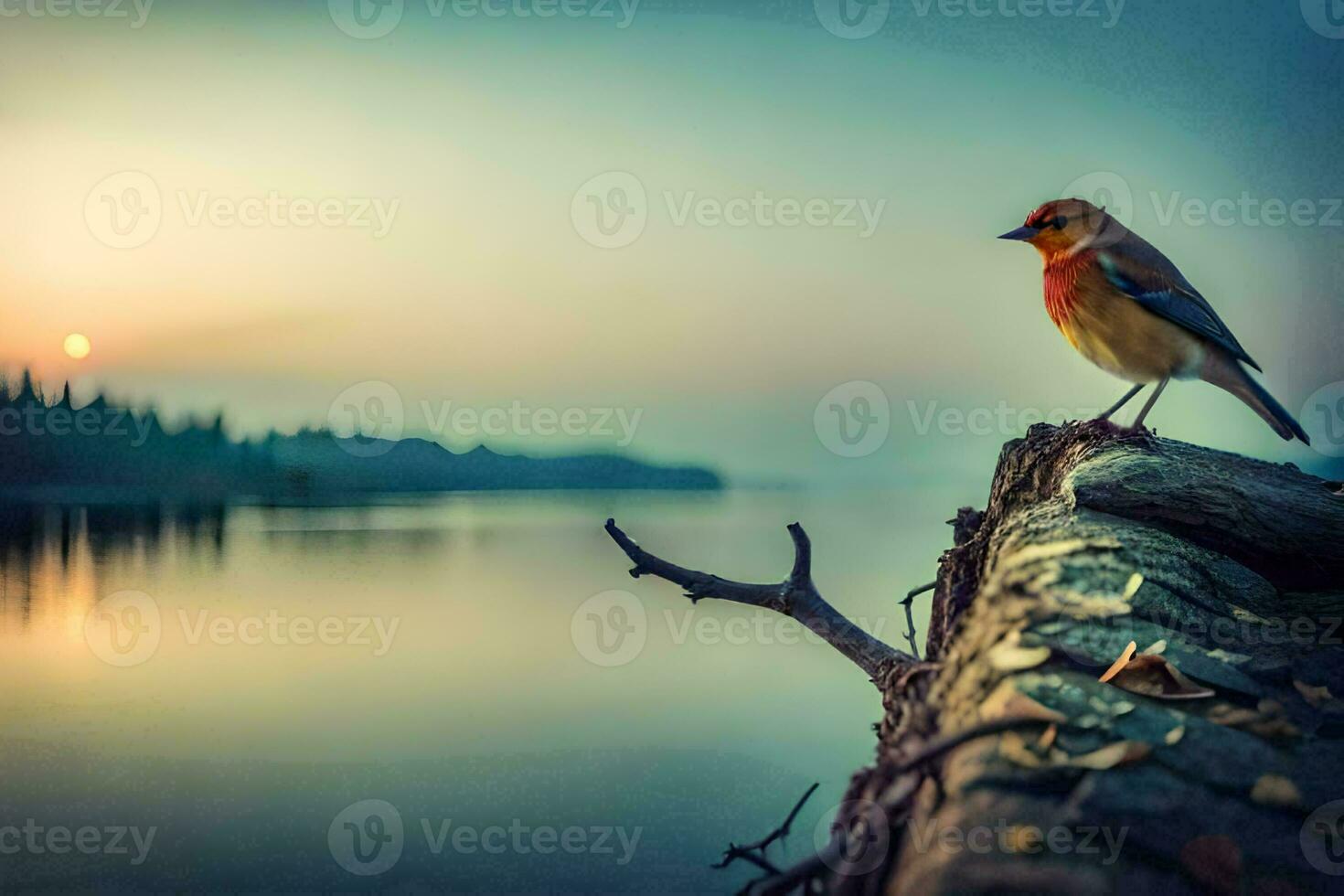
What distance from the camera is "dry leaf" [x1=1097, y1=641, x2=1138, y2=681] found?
1.50 m

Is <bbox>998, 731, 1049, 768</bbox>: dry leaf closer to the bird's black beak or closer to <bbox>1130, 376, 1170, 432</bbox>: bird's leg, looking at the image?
<bbox>1130, 376, 1170, 432</bbox>: bird's leg

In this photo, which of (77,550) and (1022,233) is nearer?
(1022,233)

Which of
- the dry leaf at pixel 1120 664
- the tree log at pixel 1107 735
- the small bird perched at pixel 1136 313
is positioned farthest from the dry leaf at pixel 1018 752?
the small bird perched at pixel 1136 313

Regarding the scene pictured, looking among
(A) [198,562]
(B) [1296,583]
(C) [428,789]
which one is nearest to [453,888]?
(C) [428,789]

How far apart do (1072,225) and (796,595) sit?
1.77 m

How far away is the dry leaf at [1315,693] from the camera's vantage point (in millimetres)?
1568

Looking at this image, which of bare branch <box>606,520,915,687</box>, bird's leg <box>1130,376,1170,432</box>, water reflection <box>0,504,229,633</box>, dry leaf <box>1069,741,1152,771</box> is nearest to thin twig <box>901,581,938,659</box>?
bare branch <box>606,520,915,687</box>

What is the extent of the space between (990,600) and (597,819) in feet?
17.5

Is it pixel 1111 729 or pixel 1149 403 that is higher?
pixel 1149 403

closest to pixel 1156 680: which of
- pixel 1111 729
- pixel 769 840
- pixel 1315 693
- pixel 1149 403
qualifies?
pixel 1111 729

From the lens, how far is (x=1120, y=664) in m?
1.51

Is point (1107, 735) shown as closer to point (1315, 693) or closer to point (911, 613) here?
point (1315, 693)

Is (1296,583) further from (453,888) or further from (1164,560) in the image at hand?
(453,888)

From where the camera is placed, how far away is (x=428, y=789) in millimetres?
7336
